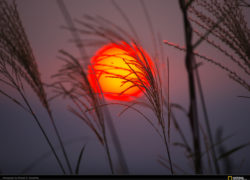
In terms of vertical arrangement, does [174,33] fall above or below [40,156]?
above

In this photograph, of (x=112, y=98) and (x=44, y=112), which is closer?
(x=112, y=98)

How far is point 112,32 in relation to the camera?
0.60 m

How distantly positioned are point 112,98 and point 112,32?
452 mm

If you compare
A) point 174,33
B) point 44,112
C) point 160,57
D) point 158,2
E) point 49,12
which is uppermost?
point 49,12

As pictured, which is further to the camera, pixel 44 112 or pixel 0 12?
pixel 44 112

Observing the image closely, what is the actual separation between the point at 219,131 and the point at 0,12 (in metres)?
1.16

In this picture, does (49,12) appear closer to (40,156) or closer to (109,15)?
(109,15)

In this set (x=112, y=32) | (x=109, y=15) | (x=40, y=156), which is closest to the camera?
(x=112, y=32)

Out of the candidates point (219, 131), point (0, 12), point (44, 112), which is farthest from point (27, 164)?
point (219, 131)

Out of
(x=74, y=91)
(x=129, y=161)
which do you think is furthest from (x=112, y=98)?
(x=129, y=161)
